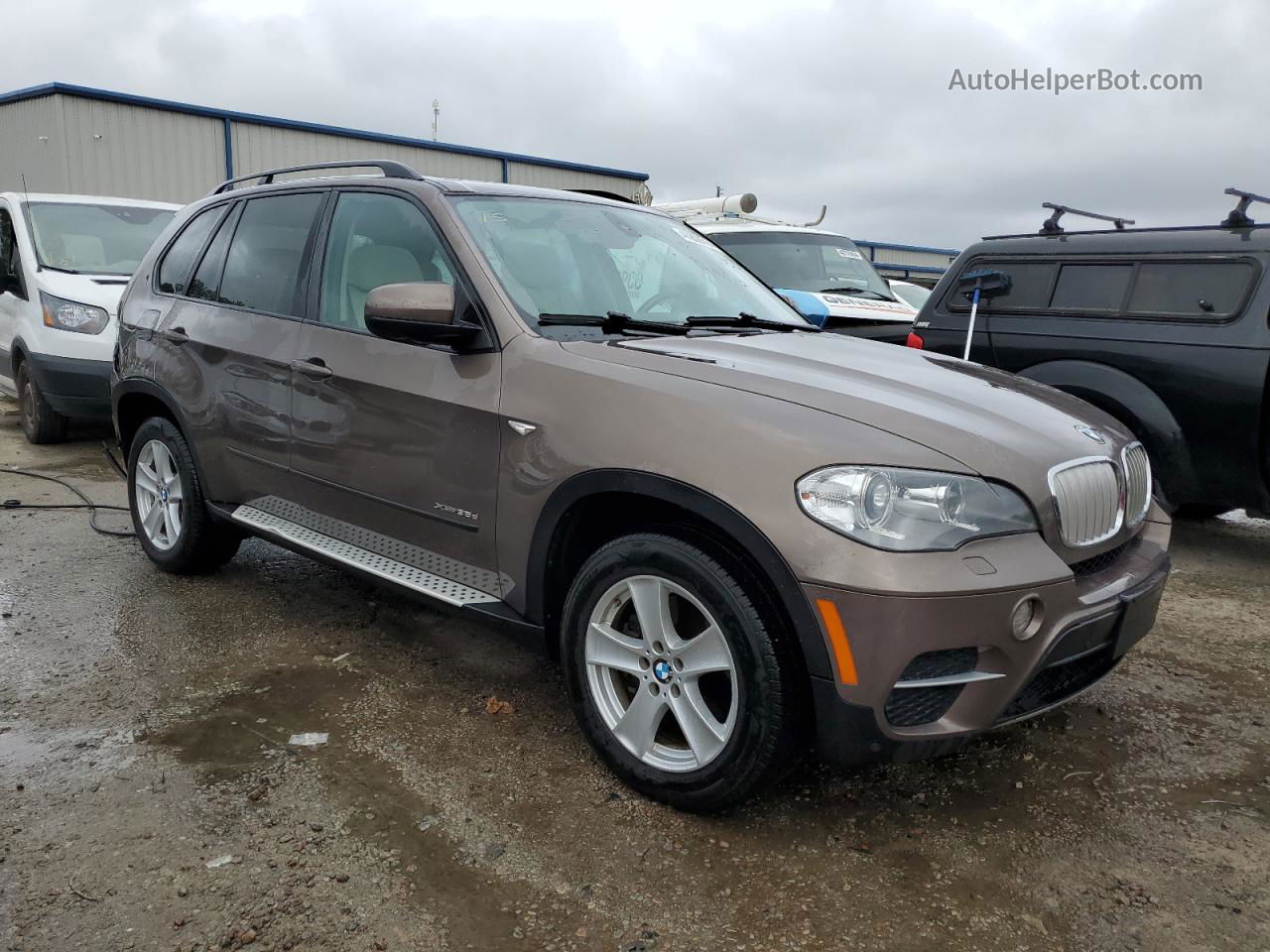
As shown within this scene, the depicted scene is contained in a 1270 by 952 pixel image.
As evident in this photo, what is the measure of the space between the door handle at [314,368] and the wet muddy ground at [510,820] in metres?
1.10

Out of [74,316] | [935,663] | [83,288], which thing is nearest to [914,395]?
[935,663]

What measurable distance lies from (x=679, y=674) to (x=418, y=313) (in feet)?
4.36

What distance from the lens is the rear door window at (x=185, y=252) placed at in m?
4.57

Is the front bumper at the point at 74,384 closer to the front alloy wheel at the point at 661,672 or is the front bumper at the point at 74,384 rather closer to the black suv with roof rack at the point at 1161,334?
the front alloy wheel at the point at 661,672

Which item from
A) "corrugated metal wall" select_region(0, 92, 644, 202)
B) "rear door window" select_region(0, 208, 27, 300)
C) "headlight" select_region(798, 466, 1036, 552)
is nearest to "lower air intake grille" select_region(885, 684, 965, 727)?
"headlight" select_region(798, 466, 1036, 552)

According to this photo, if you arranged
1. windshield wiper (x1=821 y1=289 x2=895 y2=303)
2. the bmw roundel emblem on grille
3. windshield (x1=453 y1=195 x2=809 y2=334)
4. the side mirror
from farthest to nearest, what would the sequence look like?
windshield wiper (x1=821 y1=289 x2=895 y2=303) < windshield (x1=453 y1=195 x2=809 y2=334) < the side mirror < the bmw roundel emblem on grille

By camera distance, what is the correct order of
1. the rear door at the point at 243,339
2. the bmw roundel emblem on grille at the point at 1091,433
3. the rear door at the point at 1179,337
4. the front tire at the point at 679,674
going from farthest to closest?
the rear door at the point at 1179,337
the rear door at the point at 243,339
the bmw roundel emblem on grille at the point at 1091,433
the front tire at the point at 679,674

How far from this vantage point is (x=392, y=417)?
3.32 m

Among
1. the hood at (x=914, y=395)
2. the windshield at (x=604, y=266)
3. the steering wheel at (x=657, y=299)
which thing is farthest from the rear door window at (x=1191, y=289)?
the steering wheel at (x=657, y=299)

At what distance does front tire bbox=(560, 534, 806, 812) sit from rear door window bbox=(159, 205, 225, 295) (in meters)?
2.84

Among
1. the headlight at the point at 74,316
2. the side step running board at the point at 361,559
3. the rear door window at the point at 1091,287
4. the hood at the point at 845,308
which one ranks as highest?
the rear door window at the point at 1091,287

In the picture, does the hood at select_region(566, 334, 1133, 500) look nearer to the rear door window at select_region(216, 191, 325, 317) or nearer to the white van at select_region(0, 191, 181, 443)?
the rear door window at select_region(216, 191, 325, 317)

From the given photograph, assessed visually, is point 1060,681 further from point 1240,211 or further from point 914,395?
point 1240,211

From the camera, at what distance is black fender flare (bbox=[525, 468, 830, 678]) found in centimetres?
237
